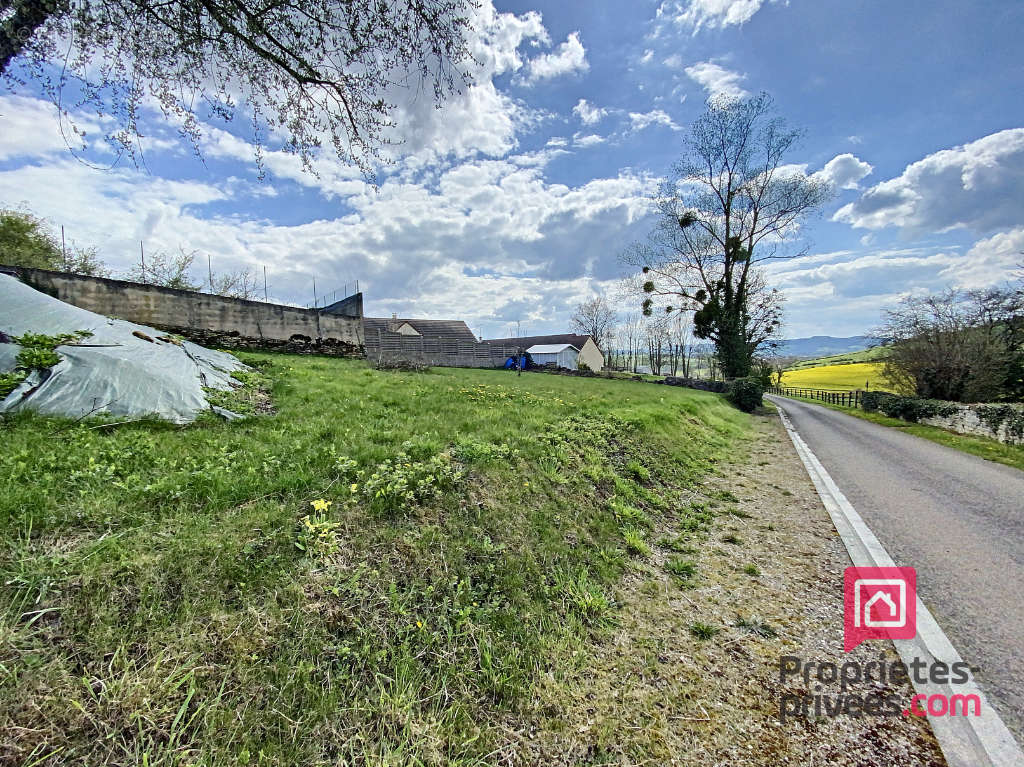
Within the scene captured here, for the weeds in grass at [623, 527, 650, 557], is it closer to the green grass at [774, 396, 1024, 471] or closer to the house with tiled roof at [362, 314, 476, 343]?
the green grass at [774, 396, 1024, 471]

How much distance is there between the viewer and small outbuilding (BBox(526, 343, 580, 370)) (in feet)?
154

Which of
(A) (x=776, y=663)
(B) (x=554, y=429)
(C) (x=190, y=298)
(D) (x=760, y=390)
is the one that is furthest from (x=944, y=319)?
(C) (x=190, y=298)

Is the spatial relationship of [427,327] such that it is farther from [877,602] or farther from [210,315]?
[877,602]

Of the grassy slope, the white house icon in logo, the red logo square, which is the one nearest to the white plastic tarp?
the grassy slope

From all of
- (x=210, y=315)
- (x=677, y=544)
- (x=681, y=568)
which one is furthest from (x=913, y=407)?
(x=210, y=315)

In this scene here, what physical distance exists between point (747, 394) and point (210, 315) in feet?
81.0

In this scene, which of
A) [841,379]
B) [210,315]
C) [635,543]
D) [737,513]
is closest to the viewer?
[635,543]

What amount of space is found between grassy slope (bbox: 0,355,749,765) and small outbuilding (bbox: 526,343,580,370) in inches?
1682

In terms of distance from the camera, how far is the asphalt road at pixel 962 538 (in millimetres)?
2549

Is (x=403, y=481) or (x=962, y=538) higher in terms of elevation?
(x=403, y=481)

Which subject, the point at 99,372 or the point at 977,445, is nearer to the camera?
the point at 99,372

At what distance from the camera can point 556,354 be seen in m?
46.9

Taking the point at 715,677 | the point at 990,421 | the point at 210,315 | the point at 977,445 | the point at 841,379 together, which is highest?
the point at 210,315

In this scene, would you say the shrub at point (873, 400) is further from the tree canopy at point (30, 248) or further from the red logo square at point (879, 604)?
the tree canopy at point (30, 248)
